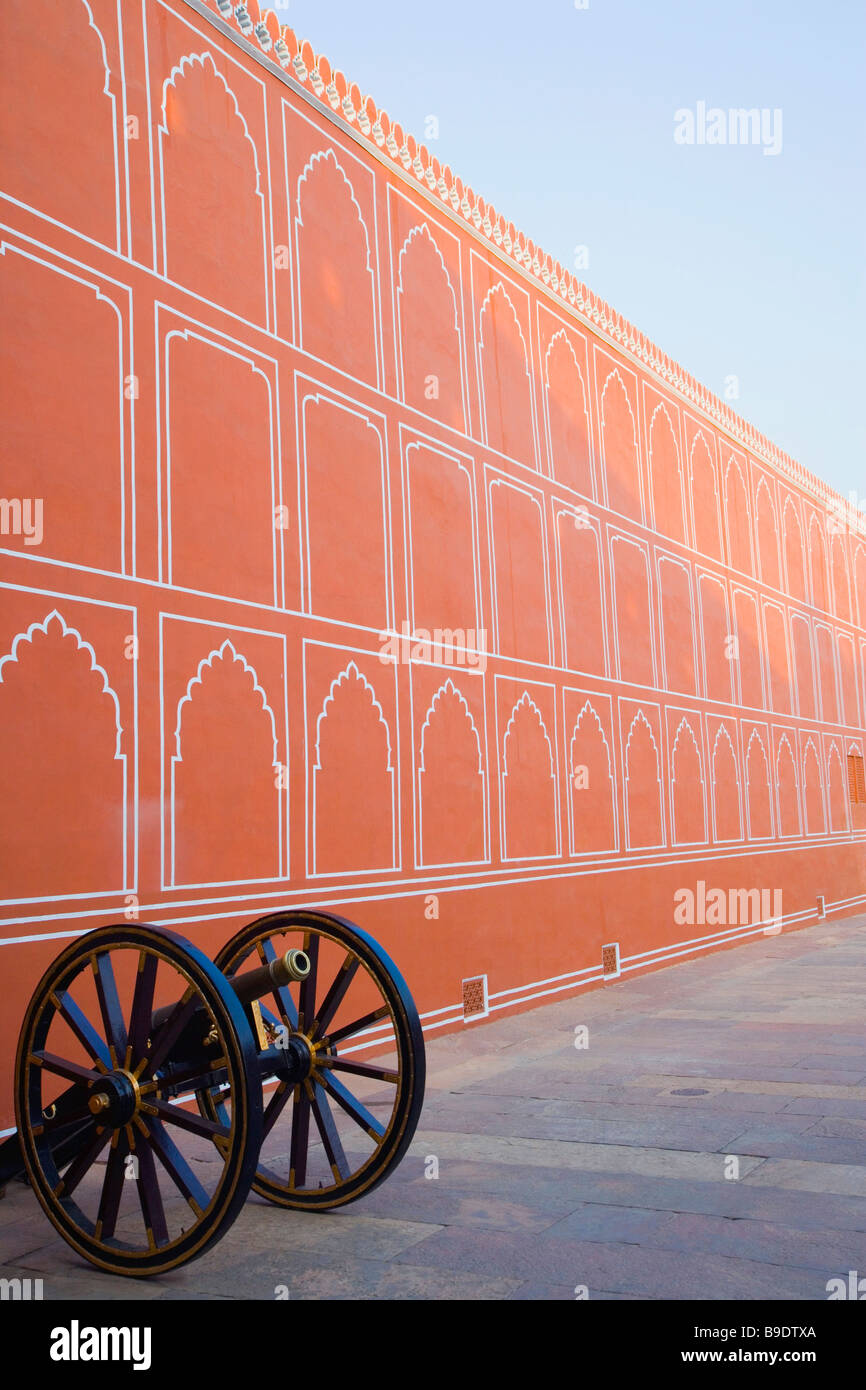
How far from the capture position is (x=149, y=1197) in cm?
329

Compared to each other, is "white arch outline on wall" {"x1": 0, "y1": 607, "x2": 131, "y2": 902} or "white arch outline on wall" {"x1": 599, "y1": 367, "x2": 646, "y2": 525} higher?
"white arch outline on wall" {"x1": 599, "y1": 367, "x2": 646, "y2": 525}

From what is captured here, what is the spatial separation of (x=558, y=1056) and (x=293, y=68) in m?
5.84

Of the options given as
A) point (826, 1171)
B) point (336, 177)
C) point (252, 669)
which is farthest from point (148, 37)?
point (826, 1171)

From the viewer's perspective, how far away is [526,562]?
909 centimetres

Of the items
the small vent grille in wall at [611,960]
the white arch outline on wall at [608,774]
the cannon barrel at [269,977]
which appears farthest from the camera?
the small vent grille in wall at [611,960]

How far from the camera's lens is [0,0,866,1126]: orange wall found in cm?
513

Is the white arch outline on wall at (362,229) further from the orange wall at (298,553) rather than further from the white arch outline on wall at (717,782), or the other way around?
the white arch outline on wall at (717,782)

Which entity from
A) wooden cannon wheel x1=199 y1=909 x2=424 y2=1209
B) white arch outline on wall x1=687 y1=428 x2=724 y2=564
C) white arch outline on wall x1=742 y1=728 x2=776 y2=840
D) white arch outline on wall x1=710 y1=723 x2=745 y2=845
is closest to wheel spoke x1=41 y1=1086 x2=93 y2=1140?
wooden cannon wheel x1=199 y1=909 x2=424 y2=1209

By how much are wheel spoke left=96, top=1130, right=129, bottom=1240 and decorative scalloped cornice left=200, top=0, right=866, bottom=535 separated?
Result: 582 cm

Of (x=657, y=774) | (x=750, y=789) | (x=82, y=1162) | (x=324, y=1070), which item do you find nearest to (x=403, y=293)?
(x=657, y=774)

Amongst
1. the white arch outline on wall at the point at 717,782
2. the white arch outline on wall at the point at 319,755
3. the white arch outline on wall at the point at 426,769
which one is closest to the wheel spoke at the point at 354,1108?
the white arch outline on wall at the point at 319,755

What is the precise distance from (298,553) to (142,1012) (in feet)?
11.9

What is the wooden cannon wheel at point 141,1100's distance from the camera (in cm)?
313

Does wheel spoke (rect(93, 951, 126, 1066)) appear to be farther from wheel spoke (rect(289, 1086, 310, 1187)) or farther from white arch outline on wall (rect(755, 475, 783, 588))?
white arch outline on wall (rect(755, 475, 783, 588))
